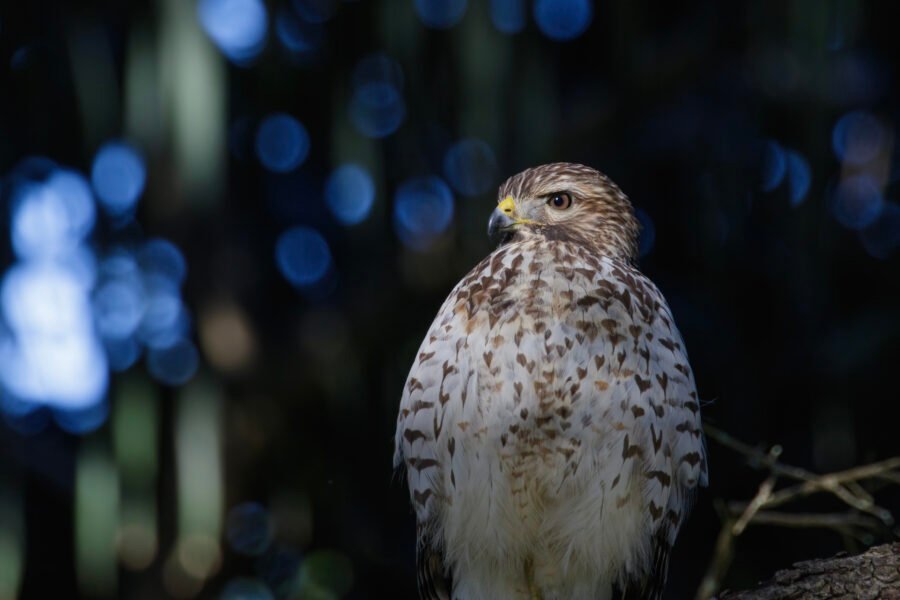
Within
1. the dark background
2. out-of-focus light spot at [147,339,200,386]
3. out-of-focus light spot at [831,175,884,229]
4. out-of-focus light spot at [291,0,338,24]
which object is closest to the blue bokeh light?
the dark background

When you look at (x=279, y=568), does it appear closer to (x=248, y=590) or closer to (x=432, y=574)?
(x=248, y=590)

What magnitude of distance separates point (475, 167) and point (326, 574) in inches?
78.6

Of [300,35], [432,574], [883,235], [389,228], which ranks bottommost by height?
[432,574]

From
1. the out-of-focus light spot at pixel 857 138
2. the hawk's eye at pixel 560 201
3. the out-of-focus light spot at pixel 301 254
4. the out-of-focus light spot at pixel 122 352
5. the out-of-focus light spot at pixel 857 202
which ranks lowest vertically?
the out-of-focus light spot at pixel 122 352

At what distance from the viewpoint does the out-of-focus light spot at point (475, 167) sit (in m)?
4.72

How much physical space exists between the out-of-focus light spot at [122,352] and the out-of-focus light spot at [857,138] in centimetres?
296

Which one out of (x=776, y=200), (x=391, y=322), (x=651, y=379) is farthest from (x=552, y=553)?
(x=776, y=200)

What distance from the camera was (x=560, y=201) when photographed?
3.83 m

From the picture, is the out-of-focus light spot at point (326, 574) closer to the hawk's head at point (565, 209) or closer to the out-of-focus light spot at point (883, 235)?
the hawk's head at point (565, 209)

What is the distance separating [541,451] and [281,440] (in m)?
2.04

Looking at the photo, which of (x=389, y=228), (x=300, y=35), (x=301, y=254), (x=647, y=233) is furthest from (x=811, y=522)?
(x=301, y=254)

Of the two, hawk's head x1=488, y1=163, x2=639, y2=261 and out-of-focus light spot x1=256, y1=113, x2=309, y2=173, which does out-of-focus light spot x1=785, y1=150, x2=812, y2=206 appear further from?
out-of-focus light spot x1=256, y1=113, x2=309, y2=173

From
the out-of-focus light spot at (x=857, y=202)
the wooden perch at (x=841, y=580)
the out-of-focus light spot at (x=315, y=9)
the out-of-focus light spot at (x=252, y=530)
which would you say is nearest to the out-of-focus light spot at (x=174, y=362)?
the out-of-focus light spot at (x=252, y=530)

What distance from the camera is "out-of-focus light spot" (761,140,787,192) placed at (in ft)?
18.2
